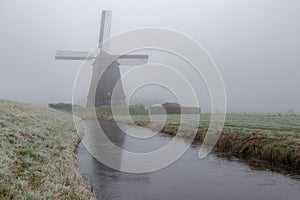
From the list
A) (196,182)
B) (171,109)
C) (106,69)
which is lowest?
(196,182)

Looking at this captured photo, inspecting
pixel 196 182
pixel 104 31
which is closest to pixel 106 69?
pixel 104 31

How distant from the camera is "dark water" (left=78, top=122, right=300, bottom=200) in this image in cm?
1041

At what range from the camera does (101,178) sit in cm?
1234

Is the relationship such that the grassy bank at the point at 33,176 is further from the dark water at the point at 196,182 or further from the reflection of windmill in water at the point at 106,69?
the reflection of windmill in water at the point at 106,69

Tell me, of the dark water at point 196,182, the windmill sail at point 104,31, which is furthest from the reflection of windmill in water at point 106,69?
the dark water at point 196,182

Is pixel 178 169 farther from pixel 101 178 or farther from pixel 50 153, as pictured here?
pixel 50 153

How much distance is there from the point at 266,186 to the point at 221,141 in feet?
35.2

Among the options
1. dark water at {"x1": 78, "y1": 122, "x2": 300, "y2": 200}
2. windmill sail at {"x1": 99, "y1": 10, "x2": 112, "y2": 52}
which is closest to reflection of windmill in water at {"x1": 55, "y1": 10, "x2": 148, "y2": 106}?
windmill sail at {"x1": 99, "y1": 10, "x2": 112, "y2": 52}

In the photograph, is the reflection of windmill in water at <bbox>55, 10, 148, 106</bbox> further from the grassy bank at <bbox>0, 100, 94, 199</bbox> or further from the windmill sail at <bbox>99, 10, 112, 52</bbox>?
the grassy bank at <bbox>0, 100, 94, 199</bbox>

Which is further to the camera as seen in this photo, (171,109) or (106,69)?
(171,109)

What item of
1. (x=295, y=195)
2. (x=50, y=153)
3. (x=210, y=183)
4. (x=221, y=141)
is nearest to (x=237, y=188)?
(x=210, y=183)

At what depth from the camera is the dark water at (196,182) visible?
10.4m

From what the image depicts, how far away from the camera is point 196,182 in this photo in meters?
12.3

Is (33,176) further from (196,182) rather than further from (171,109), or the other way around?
(171,109)
